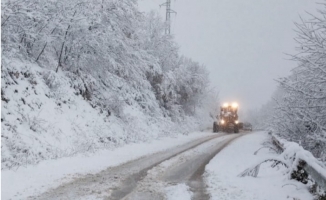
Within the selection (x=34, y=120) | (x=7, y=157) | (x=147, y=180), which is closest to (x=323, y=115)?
(x=147, y=180)

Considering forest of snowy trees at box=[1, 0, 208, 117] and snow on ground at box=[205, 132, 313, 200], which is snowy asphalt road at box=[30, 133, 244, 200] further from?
forest of snowy trees at box=[1, 0, 208, 117]

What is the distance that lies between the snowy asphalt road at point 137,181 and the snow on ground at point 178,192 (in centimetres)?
11

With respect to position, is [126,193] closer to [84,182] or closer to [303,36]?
[84,182]

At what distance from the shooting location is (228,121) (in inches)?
1463

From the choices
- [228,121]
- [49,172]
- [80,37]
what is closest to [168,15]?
[228,121]

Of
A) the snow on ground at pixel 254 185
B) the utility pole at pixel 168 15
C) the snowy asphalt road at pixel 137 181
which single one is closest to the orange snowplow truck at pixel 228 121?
the utility pole at pixel 168 15

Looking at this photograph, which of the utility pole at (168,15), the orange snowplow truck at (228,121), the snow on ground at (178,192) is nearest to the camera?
the snow on ground at (178,192)

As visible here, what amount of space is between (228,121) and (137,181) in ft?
98.3

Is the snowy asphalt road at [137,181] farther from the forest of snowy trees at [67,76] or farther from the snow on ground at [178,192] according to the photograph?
the forest of snowy trees at [67,76]

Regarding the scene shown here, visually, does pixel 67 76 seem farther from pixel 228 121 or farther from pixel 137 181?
pixel 228 121

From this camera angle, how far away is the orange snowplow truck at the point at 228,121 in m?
36.3

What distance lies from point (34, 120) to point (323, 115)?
29.6 feet

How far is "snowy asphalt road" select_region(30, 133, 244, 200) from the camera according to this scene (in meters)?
6.84

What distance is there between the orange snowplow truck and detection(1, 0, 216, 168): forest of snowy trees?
14.3 meters
